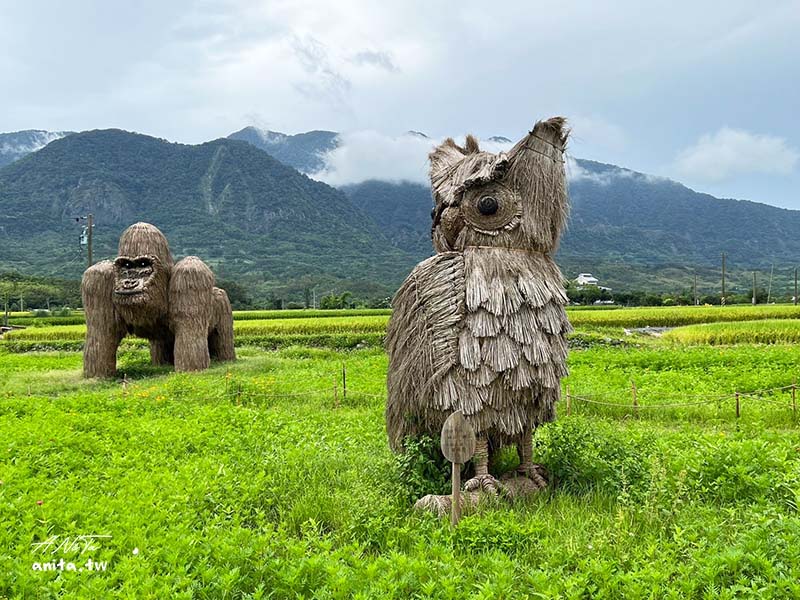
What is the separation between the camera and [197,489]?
14.6 ft

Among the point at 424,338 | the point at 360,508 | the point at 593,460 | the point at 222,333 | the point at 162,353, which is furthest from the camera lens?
the point at 222,333

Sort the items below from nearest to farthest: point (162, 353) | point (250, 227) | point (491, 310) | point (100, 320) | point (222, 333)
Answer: point (491, 310) < point (100, 320) < point (162, 353) < point (222, 333) < point (250, 227)

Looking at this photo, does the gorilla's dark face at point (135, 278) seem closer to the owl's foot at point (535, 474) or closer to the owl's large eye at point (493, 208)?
the owl's large eye at point (493, 208)

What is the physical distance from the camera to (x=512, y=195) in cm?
462

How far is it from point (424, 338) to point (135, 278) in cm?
884

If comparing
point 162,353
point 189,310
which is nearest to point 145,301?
point 189,310

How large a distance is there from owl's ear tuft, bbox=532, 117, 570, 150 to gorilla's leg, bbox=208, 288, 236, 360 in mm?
10487

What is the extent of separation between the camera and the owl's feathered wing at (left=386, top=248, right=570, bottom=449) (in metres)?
4.40

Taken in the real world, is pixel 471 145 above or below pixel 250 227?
below

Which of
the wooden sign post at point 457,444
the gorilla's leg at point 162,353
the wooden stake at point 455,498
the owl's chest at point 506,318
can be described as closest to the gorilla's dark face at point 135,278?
the gorilla's leg at point 162,353

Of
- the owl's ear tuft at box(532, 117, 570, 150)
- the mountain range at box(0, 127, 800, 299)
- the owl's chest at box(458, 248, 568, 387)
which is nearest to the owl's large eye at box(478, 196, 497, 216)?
the owl's chest at box(458, 248, 568, 387)

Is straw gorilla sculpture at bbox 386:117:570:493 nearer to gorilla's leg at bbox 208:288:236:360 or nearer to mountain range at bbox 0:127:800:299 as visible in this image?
gorilla's leg at bbox 208:288:236:360

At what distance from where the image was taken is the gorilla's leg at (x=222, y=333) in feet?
44.8

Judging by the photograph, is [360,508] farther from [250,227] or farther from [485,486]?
[250,227]
